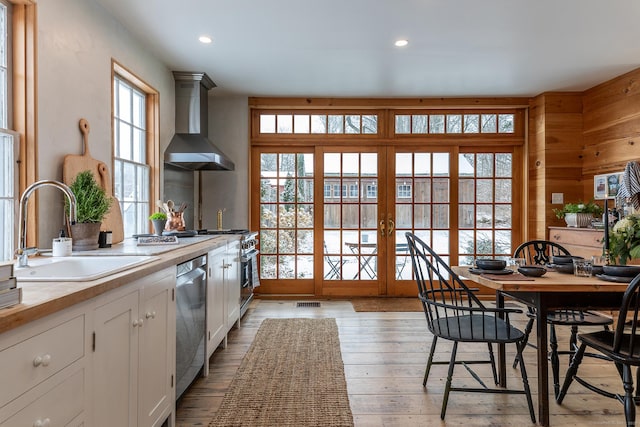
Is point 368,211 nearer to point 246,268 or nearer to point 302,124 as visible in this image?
point 302,124

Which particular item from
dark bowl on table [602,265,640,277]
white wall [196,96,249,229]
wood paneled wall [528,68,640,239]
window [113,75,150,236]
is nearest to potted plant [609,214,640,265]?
dark bowl on table [602,265,640,277]

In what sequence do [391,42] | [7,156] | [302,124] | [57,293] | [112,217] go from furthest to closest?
[302,124] < [391,42] < [112,217] < [7,156] < [57,293]

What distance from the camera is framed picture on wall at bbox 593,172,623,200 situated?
3973mm

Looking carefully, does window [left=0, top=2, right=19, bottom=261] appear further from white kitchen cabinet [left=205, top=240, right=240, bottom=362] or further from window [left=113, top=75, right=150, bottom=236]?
white kitchen cabinet [left=205, top=240, right=240, bottom=362]

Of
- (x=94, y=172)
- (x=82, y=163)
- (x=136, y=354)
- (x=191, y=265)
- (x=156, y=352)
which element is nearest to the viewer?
(x=136, y=354)

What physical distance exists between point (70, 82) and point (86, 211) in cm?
85

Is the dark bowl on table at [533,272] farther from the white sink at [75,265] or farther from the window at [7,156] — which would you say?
the window at [7,156]

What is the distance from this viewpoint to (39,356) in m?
0.95

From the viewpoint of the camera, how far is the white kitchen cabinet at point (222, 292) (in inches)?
102

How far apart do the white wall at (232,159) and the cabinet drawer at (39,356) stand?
3.60 metres

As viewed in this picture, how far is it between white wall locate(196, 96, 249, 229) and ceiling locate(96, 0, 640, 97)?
0.36m

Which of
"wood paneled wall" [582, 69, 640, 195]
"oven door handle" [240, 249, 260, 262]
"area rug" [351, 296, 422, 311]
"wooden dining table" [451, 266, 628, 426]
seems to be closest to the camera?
"wooden dining table" [451, 266, 628, 426]

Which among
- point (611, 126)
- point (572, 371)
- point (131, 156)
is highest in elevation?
point (611, 126)

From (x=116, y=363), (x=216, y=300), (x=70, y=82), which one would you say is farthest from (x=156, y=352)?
(x=70, y=82)
